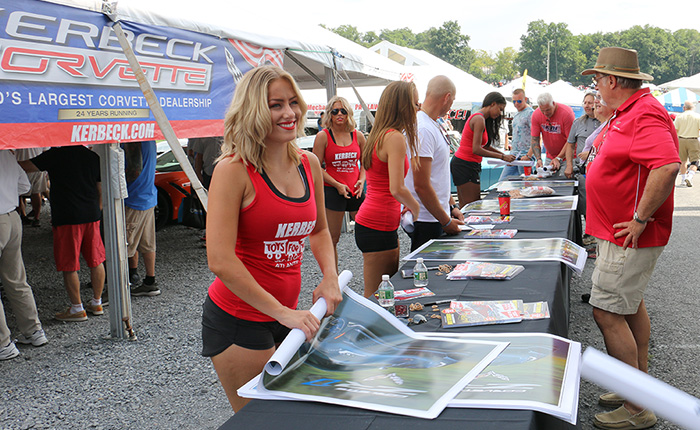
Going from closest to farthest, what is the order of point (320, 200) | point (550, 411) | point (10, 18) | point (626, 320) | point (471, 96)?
point (550, 411) < point (320, 200) < point (626, 320) < point (10, 18) < point (471, 96)

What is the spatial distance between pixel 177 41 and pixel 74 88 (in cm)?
117

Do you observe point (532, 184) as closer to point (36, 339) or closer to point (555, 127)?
point (555, 127)

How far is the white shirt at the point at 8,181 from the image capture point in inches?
158

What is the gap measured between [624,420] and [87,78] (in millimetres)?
3839

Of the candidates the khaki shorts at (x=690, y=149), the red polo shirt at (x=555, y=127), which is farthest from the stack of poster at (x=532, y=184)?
the khaki shorts at (x=690, y=149)

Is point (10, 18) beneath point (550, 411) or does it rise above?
above

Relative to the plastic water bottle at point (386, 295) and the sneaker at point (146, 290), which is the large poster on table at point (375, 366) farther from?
the sneaker at point (146, 290)

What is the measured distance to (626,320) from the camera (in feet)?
10.2

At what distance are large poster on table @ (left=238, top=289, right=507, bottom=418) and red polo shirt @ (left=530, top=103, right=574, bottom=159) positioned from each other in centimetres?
609

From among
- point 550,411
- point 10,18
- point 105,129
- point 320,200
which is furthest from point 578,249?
point 10,18

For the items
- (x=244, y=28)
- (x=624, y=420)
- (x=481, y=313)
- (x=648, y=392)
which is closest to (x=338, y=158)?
(x=244, y=28)

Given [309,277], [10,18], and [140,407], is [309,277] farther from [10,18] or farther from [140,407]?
[10,18]

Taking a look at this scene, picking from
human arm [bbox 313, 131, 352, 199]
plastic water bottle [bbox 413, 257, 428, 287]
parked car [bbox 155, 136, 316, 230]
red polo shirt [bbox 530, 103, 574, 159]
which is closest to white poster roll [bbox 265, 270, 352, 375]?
plastic water bottle [bbox 413, 257, 428, 287]

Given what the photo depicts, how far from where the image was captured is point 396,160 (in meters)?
3.37
